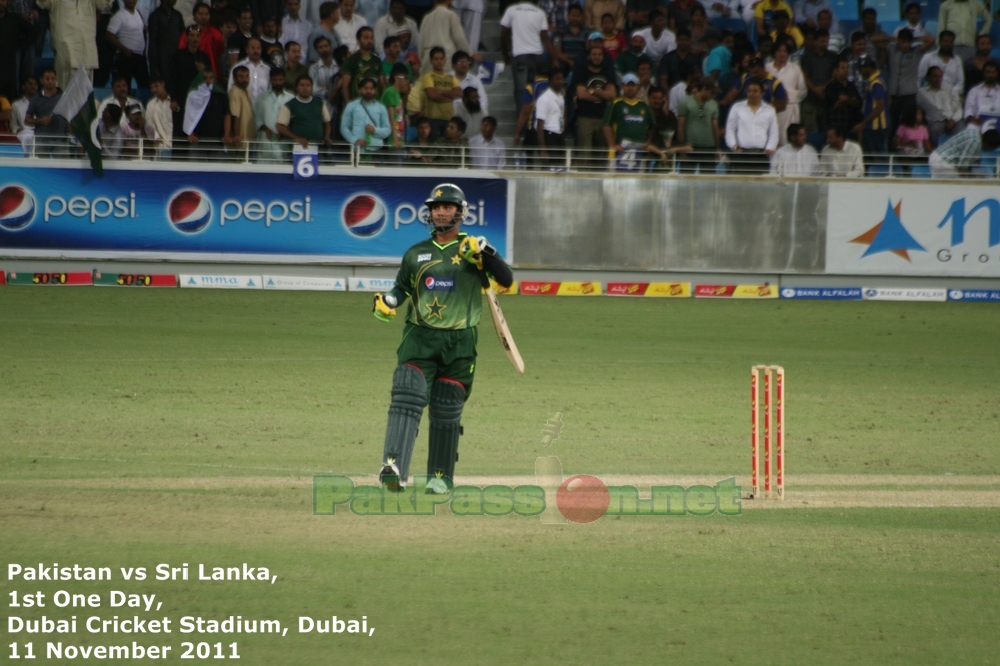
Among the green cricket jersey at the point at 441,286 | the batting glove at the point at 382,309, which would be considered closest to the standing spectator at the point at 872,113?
the green cricket jersey at the point at 441,286

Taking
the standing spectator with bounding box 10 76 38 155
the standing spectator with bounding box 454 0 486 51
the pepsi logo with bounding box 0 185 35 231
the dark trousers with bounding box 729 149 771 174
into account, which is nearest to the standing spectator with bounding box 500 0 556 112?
the standing spectator with bounding box 454 0 486 51

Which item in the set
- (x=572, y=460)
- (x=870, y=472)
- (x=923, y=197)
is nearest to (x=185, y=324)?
(x=572, y=460)

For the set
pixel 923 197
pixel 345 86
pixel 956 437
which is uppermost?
pixel 345 86

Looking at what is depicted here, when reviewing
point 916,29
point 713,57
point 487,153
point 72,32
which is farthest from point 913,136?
point 72,32

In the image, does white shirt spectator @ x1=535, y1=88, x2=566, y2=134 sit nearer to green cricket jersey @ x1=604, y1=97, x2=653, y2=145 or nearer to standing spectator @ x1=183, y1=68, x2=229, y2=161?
green cricket jersey @ x1=604, y1=97, x2=653, y2=145

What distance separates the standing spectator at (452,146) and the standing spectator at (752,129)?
3988 mm

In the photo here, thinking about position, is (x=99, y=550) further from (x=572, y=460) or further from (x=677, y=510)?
(x=572, y=460)

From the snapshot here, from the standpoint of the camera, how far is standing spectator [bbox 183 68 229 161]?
60.3 ft

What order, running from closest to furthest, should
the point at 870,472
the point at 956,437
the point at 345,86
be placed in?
the point at 870,472, the point at 956,437, the point at 345,86

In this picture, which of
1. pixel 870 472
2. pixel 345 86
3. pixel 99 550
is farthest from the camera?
pixel 345 86

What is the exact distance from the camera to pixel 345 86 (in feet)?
62.1

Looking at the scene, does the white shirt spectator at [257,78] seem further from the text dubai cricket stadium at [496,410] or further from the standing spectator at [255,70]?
the text dubai cricket stadium at [496,410]

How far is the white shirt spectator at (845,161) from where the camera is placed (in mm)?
19234

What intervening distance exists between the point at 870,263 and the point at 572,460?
425 inches
